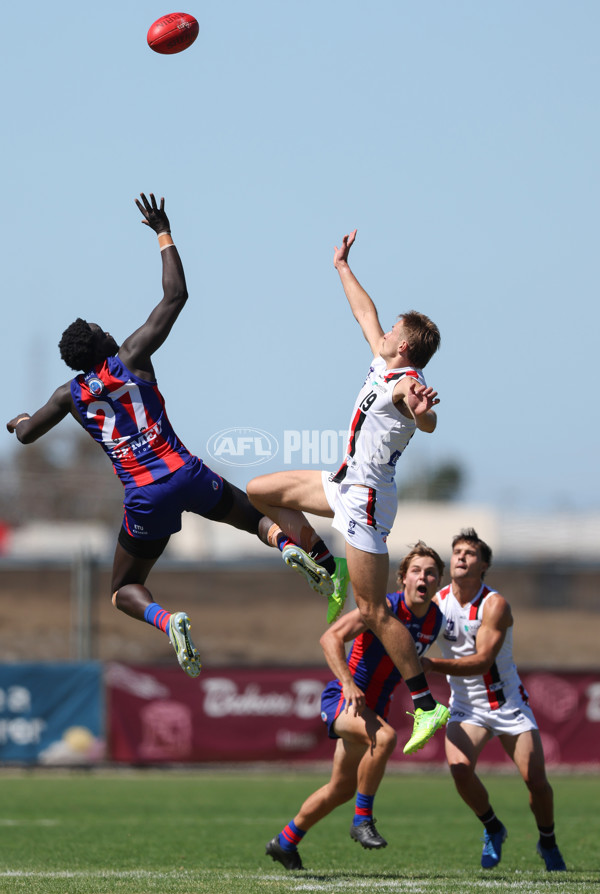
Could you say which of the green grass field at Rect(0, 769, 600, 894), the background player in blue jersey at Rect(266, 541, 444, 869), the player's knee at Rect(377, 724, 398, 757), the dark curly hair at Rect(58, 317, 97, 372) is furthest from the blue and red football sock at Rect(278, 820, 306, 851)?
the dark curly hair at Rect(58, 317, 97, 372)

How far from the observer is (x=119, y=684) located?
18953 mm

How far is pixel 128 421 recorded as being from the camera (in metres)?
7.99

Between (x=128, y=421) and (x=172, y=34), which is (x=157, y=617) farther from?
(x=172, y=34)

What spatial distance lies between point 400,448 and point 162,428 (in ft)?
5.15

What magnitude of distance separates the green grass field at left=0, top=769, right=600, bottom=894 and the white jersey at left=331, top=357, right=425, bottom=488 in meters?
2.58

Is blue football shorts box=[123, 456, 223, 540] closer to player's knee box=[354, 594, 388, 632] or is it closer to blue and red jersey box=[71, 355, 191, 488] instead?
blue and red jersey box=[71, 355, 191, 488]

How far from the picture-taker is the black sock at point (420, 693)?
793 centimetres

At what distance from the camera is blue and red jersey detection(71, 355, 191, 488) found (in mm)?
7883

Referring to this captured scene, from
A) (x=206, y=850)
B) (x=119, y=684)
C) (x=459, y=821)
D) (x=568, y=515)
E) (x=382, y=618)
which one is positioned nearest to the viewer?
(x=382, y=618)

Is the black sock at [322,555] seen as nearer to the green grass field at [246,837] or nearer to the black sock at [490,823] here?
the green grass field at [246,837]

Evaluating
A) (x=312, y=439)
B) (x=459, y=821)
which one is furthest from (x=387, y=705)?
(x=459, y=821)

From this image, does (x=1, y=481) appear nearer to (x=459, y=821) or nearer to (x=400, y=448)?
(x=459, y=821)

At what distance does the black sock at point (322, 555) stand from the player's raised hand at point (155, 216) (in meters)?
2.37

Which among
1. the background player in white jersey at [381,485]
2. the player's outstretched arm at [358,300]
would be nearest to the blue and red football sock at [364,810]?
the background player in white jersey at [381,485]
